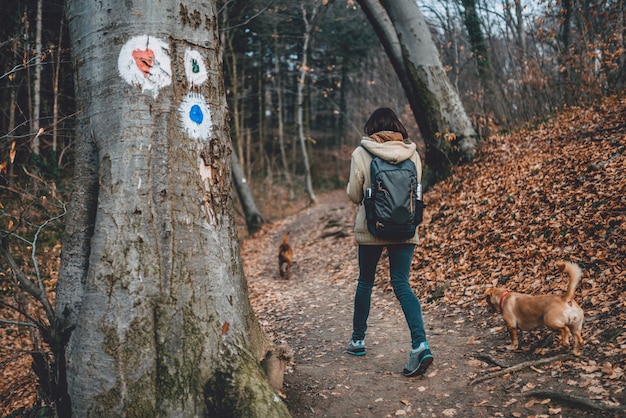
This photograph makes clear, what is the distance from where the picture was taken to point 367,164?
12.7ft

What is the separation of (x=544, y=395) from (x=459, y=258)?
356 cm

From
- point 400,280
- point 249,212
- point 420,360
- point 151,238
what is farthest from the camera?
point 249,212

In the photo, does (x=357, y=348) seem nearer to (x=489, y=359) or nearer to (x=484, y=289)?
(x=489, y=359)

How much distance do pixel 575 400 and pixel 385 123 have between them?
93.3 inches

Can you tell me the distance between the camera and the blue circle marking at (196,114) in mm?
2986

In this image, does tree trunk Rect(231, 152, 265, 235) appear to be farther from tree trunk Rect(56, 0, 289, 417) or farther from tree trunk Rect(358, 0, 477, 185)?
tree trunk Rect(56, 0, 289, 417)

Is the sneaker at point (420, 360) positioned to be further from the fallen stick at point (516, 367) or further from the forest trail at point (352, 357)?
the fallen stick at point (516, 367)

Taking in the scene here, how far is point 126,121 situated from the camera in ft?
9.29

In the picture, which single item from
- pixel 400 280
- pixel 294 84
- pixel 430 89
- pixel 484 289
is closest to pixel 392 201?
pixel 400 280

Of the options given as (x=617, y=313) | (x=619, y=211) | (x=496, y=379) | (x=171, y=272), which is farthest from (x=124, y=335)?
(x=619, y=211)

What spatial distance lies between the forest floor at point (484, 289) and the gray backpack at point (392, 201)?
3.97ft

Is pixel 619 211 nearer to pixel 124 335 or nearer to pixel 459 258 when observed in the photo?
pixel 459 258

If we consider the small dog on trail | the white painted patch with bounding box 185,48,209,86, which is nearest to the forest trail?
the small dog on trail

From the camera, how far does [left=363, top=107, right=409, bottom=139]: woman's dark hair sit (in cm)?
387
